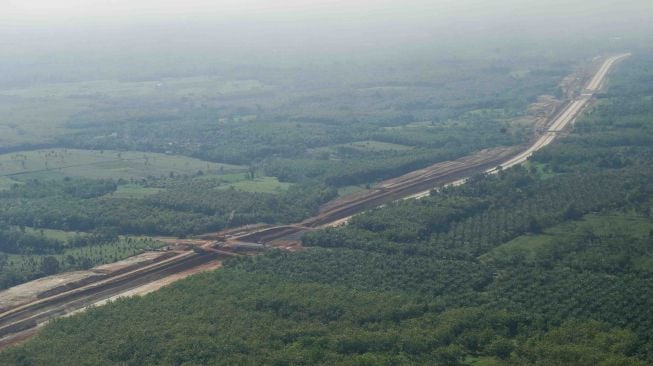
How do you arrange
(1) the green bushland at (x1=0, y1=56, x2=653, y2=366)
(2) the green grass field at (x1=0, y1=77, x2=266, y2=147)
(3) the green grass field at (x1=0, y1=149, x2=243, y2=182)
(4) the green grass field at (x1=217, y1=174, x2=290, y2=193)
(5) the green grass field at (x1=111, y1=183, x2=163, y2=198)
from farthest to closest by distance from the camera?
1. (2) the green grass field at (x1=0, y1=77, x2=266, y2=147)
2. (3) the green grass field at (x1=0, y1=149, x2=243, y2=182)
3. (4) the green grass field at (x1=217, y1=174, x2=290, y2=193)
4. (5) the green grass field at (x1=111, y1=183, x2=163, y2=198)
5. (1) the green bushland at (x1=0, y1=56, x2=653, y2=366)

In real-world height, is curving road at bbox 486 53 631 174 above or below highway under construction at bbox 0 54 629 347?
above

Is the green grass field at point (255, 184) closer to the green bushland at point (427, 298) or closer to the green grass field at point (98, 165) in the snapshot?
the green grass field at point (98, 165)

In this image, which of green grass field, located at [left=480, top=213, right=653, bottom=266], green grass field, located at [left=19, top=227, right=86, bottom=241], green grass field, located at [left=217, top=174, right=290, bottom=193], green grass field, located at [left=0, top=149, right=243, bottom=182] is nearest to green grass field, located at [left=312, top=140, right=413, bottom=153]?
green grass field, located at [left=0, top=149, right=243, bottom=182]

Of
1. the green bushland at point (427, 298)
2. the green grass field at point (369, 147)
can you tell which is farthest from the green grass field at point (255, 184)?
the green bushland at point (427, 298)

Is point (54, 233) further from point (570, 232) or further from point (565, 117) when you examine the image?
point (565, 117)

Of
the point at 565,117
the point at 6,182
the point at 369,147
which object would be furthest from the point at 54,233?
the point at 565,117

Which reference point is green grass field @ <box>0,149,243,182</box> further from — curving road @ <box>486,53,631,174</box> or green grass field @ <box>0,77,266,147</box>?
curving road @ <box>486,53,631,174</box>

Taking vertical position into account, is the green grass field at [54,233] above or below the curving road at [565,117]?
below
